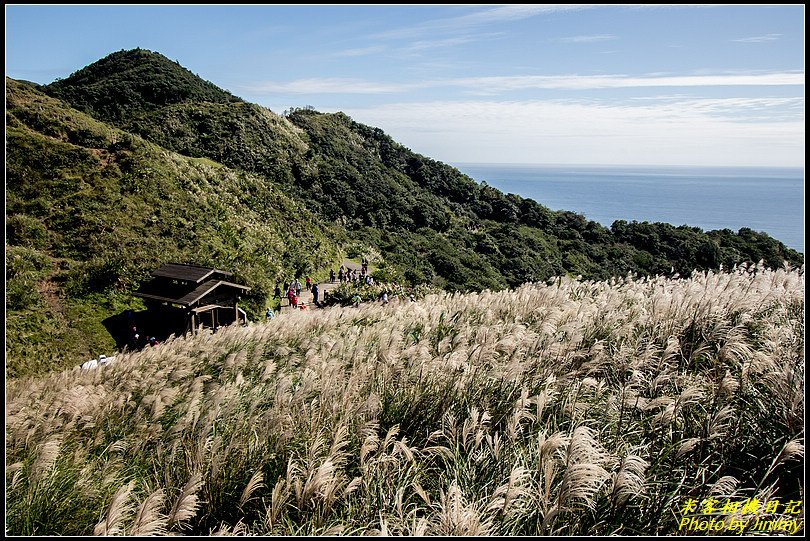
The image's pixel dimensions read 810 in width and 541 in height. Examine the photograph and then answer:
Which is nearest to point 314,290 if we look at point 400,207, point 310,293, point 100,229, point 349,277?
point 310,293

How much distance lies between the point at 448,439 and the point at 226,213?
32017 mm

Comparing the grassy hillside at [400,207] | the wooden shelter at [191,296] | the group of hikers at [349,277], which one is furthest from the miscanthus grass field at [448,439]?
the grassy hillside at [400,207]

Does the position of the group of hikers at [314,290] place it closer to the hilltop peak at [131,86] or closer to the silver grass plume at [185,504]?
the silver grass plume at [185,504]

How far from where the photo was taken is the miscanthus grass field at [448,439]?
274cm

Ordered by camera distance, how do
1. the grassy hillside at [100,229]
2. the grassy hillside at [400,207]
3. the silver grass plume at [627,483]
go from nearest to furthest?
the silver grass plume at [627,483] < the grassy hillside at [100,229] < the grassy hillside at [400,207]

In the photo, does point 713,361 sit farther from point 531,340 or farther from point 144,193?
point 144,193

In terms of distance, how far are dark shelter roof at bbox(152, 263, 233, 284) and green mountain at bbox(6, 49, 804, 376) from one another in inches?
93.7

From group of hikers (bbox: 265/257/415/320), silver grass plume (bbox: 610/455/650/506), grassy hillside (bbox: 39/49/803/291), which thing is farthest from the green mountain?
silver grass plume (bbox: 610/455/650/506)

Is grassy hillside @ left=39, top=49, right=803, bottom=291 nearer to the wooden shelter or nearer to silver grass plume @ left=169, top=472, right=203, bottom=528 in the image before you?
the wooden shelter

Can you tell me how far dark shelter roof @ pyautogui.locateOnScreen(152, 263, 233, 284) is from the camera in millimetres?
19172

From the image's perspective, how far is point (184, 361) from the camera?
642 cm

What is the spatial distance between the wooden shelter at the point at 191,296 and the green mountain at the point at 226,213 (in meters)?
2.03

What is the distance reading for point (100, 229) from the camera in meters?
24.4

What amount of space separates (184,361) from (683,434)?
576 cm
